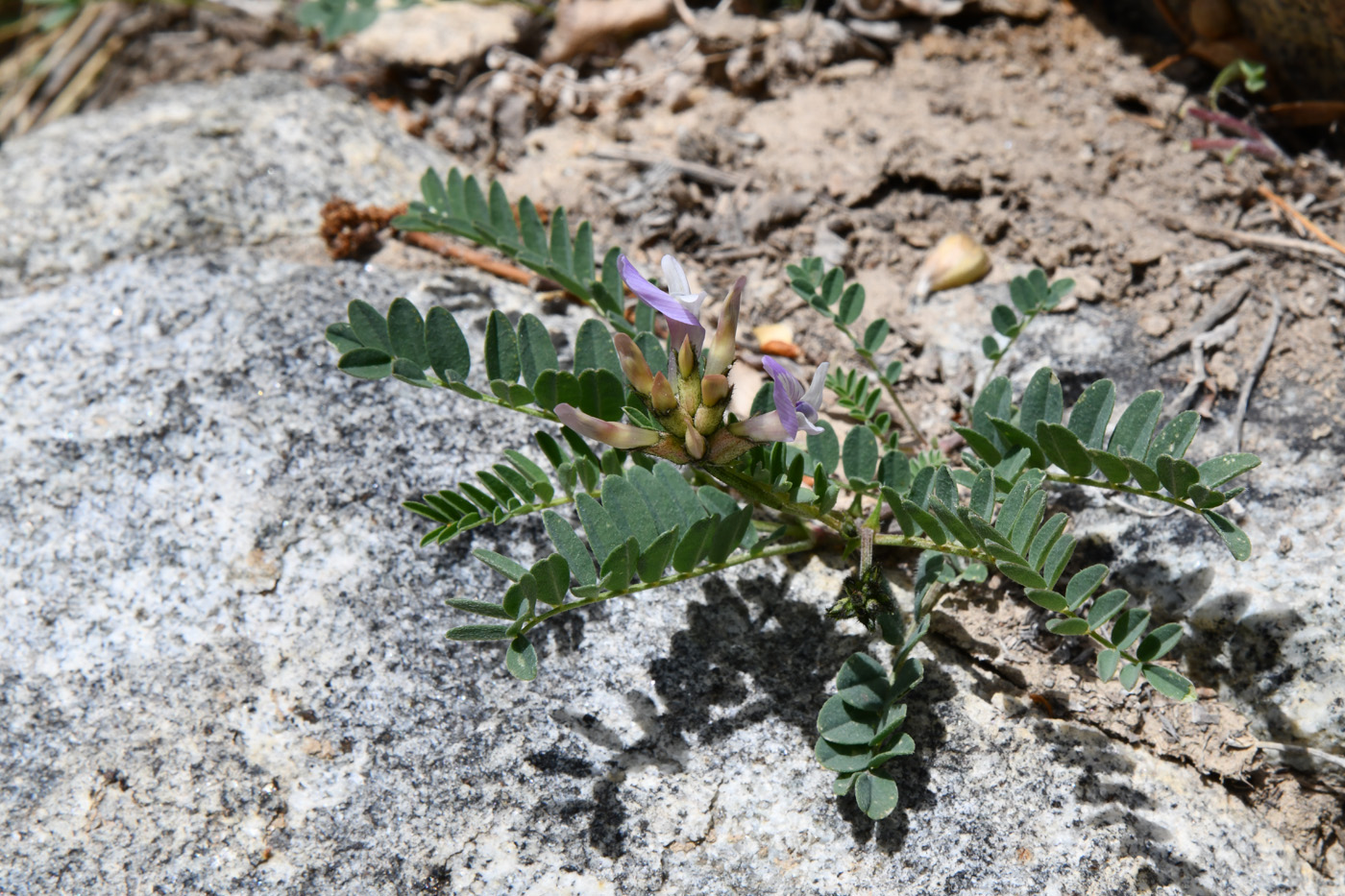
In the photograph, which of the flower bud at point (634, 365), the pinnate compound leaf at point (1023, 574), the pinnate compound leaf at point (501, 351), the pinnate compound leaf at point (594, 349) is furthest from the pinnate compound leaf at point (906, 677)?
the pinnate compound leaf at point (501, 351)

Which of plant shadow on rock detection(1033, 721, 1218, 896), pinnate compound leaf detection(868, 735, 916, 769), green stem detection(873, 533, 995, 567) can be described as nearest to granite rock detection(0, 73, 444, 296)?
green stem detection(873, 533, 995, 567)

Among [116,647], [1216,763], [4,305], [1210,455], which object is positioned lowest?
[1216,763]

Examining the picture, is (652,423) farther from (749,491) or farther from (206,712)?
(206,712)

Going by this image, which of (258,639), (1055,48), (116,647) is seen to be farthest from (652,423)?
(1055,48)

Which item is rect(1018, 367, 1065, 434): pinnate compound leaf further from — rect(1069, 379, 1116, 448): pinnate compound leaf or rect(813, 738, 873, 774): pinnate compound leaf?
rect(813, 738, 873, 774): pinnate compound leaf

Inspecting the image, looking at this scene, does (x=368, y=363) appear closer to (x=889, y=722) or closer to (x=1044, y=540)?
(x=889, y=722)

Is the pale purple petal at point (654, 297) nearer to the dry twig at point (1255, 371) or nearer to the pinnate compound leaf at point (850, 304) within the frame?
the pinnate compound leaf at point (850, 304)
